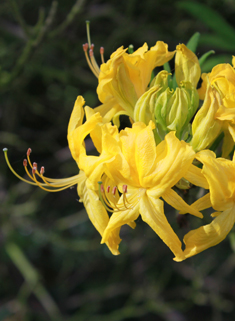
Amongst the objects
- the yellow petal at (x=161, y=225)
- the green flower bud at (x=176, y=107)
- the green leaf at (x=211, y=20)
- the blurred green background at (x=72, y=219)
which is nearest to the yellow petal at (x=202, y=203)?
the yellow petal at (x=161, y=225)

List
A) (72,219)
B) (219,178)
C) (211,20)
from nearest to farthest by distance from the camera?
(219,178) < (211,20) < (72,219)

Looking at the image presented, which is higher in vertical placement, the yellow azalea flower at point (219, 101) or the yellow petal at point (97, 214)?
the yellow azalea flower at point (219, 101)

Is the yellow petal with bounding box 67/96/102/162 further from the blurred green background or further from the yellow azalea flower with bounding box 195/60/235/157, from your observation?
the blurred green background

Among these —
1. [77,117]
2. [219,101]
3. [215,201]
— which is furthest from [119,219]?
[219,101]

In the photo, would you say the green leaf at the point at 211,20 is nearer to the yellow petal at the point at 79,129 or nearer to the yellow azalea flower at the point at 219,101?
the yellow azalea flower at the point at 219,101

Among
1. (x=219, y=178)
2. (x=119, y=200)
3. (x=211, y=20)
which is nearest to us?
(x=219, y=178)

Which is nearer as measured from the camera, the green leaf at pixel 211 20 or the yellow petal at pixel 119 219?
the yellow petal at pixel 119 219

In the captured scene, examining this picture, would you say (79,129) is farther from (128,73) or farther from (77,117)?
(128,73)

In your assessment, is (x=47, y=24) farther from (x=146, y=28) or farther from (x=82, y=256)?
(x=82, y=256)
